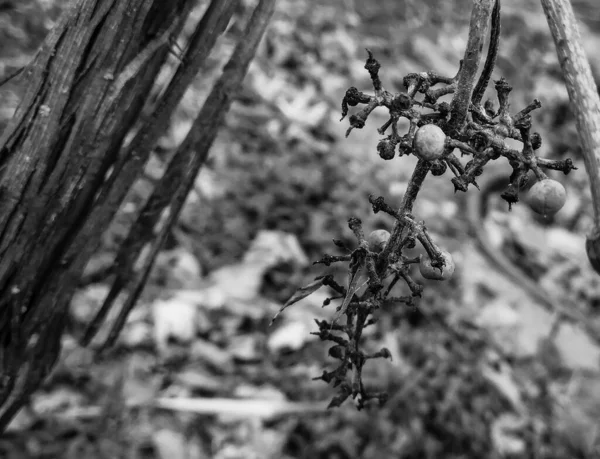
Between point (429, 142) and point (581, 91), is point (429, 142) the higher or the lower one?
the lower one

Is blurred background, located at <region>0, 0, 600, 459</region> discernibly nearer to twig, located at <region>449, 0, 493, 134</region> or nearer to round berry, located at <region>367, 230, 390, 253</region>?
round berry, located at <region>367, 230, 390, 253</region>

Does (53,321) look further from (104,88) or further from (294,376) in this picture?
(294,376)

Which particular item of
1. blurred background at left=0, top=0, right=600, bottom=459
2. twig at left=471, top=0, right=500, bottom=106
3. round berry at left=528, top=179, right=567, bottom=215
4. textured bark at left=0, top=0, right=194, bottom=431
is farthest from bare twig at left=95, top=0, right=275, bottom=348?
round berry at left=528, top=179, right=567, bottom=215

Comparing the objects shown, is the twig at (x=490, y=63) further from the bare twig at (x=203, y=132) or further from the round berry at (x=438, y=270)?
the bare twig at (x=203, y=132)

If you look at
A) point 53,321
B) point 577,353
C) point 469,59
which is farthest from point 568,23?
point 577,353

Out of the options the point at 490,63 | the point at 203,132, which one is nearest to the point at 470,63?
the point at 490,63

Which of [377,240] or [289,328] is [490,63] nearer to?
[377,240]
